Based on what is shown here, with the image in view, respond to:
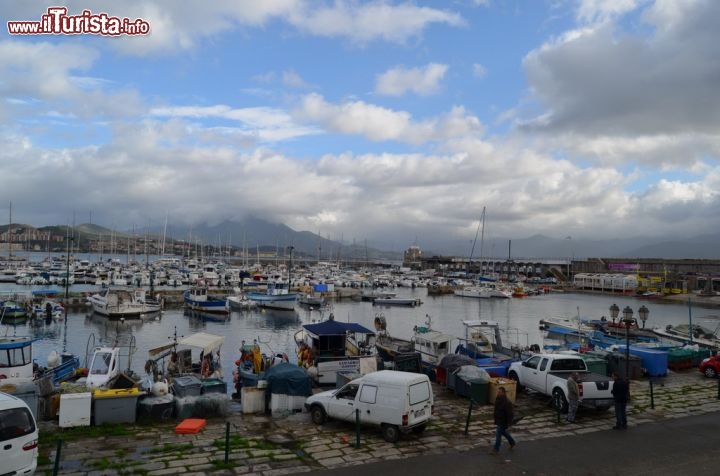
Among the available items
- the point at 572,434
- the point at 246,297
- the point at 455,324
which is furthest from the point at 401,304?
the point at 572,434

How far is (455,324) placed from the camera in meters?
56.1

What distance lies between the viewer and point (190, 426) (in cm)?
1141

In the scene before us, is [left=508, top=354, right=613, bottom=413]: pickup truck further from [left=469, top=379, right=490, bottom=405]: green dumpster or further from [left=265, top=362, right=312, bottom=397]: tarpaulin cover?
[left=265, top=362, right=312, bottom=397]: tarpaulin cover

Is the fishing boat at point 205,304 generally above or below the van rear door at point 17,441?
below

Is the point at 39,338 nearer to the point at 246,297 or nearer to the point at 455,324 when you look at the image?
the point at 246,297

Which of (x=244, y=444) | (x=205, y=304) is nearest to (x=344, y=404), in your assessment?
(x=244, y=444)

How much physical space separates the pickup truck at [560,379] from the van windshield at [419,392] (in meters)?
3.93

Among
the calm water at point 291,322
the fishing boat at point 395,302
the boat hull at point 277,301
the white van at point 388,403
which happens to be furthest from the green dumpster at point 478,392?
the fishing boat at point 395,302

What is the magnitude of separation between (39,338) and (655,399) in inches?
1683

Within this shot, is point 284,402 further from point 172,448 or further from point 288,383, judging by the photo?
point 172,448

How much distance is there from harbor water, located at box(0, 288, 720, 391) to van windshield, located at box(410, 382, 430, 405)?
16.6m

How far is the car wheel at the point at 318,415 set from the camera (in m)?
12.1

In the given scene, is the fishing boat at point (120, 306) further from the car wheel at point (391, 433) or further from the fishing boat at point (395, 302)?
the car wheel at point (391, 433)

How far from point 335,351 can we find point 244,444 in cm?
993
